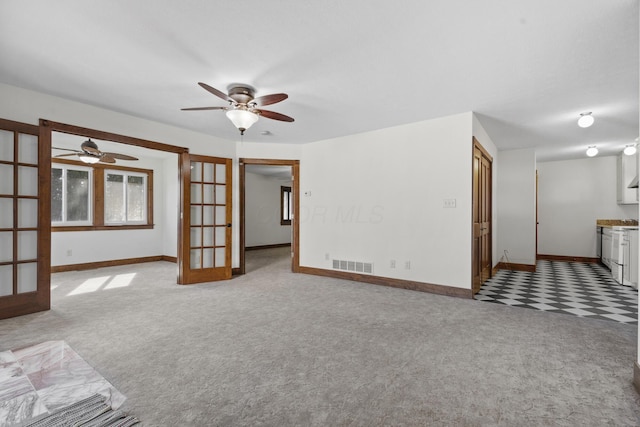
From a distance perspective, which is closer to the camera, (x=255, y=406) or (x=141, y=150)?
(x=255, y=406)

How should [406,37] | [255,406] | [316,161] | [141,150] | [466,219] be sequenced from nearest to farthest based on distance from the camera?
[255,406] → [406,37] → [466,219] → [316,161] → [141,150]

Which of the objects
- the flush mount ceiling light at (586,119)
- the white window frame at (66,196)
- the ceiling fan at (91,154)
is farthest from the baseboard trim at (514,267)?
the white window frame at (66,196)

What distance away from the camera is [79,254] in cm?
598

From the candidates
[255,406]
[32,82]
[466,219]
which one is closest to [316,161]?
[466,219]

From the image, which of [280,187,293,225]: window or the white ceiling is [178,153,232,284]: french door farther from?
[280,187,293,225]: window

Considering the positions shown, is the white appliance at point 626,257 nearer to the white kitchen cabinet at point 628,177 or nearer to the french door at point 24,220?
the white kitchen cabinet at point 628,177

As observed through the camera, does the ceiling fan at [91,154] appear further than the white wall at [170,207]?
No

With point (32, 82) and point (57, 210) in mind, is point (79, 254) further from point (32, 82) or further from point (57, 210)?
point (32, 82)

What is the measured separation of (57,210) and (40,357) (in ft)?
15.6

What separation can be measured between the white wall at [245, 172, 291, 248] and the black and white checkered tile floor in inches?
264

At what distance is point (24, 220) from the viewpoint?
338cm

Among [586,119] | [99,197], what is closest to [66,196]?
[99,197]

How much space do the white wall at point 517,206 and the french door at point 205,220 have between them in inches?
207

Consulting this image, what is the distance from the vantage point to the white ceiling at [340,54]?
6.69ft
